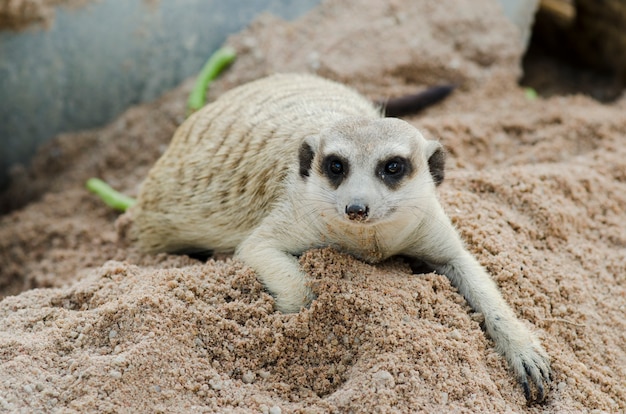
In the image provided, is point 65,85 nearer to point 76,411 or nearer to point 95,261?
point 95,261

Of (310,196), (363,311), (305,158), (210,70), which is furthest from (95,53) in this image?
(363,311)

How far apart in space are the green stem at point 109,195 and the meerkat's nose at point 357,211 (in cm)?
194

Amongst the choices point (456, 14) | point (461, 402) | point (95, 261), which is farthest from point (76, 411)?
point (456, 14)

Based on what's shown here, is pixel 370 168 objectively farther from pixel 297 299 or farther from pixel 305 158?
pixel 297 299

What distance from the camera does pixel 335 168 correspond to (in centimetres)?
221

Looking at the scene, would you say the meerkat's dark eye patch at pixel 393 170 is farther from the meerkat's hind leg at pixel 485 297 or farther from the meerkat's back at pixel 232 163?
the meerkat's back at pixel 232 163

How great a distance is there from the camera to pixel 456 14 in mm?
4422

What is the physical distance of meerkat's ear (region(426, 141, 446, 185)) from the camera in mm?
2346

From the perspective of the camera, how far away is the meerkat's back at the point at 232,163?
8.75 feet

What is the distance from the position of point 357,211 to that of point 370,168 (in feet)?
→ 0.69

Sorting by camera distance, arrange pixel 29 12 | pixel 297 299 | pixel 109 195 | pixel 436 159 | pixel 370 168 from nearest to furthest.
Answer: pixel 370 168 → pixel 297 299 → pixel 436 159 → pixel 109 195 → pixel 29 12

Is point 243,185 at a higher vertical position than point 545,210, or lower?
higher

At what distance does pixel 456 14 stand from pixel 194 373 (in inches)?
123

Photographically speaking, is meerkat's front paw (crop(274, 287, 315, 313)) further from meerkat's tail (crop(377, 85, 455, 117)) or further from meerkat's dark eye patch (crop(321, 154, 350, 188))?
meerkat's tail (crop(377, 85, 455, 117))
